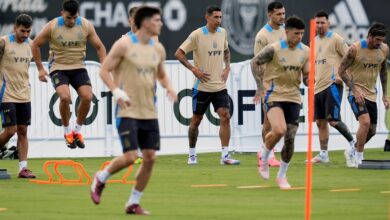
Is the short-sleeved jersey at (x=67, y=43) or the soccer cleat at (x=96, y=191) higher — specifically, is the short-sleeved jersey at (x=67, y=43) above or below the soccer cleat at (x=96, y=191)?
above

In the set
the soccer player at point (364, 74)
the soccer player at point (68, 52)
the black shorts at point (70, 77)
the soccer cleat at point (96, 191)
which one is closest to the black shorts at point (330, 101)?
the soccer player at point (364, 74)

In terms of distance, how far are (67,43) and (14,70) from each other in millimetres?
969

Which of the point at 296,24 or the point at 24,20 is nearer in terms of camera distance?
the point at 296,24

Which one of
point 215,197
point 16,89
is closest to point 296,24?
point 215,197

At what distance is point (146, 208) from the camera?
604 inches

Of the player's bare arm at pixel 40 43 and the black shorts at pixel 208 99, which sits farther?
the black shorts at pixel 208 99

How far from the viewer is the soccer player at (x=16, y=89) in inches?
787

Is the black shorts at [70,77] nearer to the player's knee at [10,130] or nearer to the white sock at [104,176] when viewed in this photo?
the player's knee at [10,130]

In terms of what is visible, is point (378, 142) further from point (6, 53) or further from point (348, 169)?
point (6, 53)

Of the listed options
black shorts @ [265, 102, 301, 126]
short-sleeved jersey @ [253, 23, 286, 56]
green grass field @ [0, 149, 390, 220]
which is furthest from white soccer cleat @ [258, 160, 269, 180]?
short-sleeved jersey @ [253, 23, 286, 56]

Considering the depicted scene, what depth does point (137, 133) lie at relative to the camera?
48.3 feet

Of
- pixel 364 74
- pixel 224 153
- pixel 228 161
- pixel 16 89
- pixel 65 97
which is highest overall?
pixel 364 74

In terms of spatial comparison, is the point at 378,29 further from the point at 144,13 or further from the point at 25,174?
the point at 144,13

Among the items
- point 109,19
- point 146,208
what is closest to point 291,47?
point 146,208
